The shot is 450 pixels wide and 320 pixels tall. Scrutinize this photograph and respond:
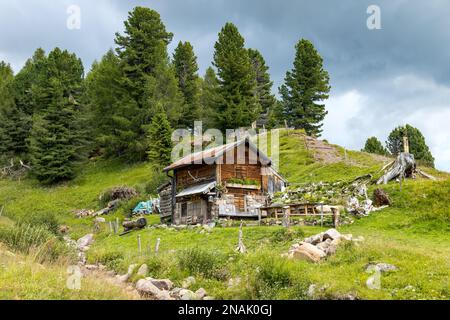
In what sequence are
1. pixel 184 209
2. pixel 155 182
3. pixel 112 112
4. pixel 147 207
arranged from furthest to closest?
pixel 112 112 < pixel 155 182 < pixel 147 207 < pixel 184 209

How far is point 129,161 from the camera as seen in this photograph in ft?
183

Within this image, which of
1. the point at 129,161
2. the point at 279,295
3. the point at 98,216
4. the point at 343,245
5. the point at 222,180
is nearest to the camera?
the point at 279,295

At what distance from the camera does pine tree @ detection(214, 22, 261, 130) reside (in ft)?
186

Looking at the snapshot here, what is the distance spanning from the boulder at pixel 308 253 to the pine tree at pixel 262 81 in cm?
5983

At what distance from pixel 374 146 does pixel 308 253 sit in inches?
2344

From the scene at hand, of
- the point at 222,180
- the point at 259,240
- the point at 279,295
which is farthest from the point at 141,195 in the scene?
the point at 279,295

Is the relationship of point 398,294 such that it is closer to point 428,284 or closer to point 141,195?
point 428,284

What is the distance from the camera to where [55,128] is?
53031mm

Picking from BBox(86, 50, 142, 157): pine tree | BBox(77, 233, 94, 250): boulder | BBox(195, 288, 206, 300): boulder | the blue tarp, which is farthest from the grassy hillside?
BBox(86, 50, 142, 157): pine tree

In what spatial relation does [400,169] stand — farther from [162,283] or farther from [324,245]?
[162,283]

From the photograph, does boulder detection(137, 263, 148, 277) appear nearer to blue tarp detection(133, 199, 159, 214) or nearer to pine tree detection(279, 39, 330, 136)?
blue tarp detection(133, 199, 159, 214)

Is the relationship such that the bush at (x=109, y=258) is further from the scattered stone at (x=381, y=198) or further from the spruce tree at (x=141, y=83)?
the spruce tree at (x=141, y=83)

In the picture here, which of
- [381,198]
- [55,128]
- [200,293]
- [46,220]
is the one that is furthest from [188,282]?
[55,128]
